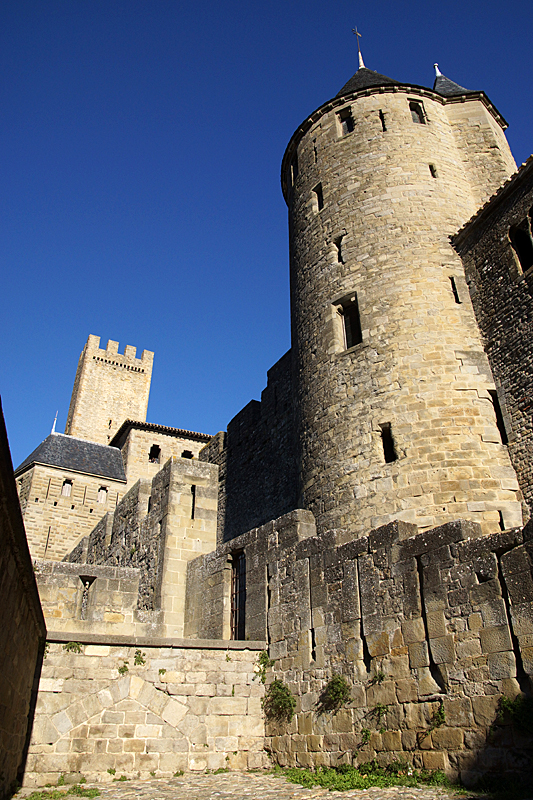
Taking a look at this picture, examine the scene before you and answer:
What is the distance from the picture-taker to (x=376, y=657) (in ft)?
22.3

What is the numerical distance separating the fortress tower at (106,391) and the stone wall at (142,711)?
3387 centimetres

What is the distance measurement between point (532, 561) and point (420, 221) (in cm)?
680

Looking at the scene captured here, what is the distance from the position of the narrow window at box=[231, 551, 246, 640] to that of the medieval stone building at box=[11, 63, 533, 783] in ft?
0.10

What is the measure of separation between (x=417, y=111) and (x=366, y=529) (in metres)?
8.59

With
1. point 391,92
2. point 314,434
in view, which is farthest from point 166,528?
point 391,92

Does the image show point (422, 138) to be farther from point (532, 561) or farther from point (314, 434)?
point (532, 561)

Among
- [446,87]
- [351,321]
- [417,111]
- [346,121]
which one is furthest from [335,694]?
[446,87]

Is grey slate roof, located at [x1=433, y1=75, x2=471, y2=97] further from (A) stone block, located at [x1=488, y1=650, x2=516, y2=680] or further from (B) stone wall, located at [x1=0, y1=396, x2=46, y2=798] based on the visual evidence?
(B) stone wall, located at [x1=0, y1=396, x2=46, y2=798]

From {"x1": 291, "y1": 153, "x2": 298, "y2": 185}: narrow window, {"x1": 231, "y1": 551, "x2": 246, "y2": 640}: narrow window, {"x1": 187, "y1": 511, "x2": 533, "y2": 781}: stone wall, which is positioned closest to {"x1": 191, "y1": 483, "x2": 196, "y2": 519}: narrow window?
{"x1": 231, "y1": 551, "x2": 246, "y2": 640}: narrow window

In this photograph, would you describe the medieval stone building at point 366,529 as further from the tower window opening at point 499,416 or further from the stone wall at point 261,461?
the stone wall at point 261,461

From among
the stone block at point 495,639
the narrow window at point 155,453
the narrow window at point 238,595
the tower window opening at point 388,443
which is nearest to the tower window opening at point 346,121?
the tower window opening at point 388,443

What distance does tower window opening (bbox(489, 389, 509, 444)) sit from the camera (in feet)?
28.9

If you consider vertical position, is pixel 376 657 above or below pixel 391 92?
below

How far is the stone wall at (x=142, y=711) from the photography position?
276 inches
